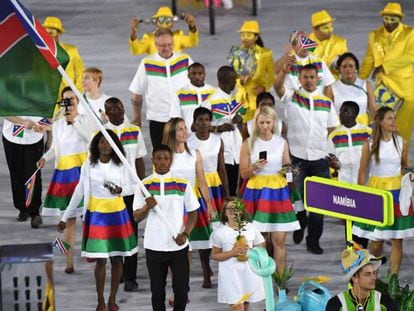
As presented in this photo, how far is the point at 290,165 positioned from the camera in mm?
14086

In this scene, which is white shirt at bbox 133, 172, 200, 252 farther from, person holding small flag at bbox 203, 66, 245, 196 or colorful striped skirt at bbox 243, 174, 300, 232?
person holding small flag at bbox 203, 66, 245, 196

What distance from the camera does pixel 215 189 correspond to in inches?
574

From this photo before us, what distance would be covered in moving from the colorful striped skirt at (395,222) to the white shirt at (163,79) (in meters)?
3.16

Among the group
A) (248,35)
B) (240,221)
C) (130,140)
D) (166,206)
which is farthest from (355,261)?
(248,35)

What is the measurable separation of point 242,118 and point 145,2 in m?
11.6

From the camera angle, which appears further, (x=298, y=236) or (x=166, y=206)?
(x=298, y=236)

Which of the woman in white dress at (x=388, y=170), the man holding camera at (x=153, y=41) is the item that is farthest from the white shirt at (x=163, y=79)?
the woman in white dress at (x=388, y=170)

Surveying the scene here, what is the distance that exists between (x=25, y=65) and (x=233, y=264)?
108 inches

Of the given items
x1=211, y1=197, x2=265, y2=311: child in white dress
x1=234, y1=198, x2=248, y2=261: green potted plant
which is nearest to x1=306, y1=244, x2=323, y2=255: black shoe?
x1=211, y1=197, x2=265, y2=311: child in white dress

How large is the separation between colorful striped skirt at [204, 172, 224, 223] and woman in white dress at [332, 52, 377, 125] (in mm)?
2370

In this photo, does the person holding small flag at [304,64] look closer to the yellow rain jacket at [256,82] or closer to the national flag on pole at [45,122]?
the yellow rain jacket at [256,82]

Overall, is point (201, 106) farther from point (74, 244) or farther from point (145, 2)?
point (145, 2)

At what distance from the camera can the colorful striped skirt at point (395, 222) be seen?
46.2ft

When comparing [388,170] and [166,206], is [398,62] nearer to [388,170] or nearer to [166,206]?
[388,170]
